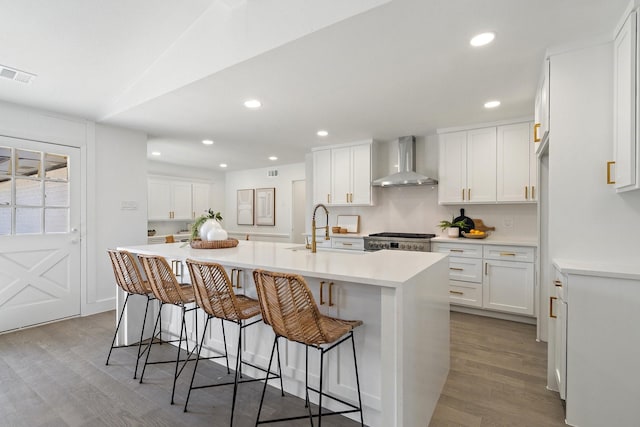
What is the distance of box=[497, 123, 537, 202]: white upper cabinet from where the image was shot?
3.64m

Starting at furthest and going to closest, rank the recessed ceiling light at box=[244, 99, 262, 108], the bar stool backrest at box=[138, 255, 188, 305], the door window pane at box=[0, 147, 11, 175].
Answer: the door window pane at box=[0, 147, 11, 175]
the recessed ceiling light at box=[244, 99, 262, 108]
the bar stool backrest at box=[138, 255, 188, 305]

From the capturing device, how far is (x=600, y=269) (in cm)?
177

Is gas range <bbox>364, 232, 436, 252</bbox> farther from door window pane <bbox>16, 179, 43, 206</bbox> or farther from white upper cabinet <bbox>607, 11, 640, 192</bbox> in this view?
door window pane <bbox>16, 179, 43, 206</bbox>

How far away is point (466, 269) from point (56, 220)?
4.91 metres

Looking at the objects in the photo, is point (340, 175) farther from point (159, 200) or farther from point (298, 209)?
point (159, 200)

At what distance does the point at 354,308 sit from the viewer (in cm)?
188

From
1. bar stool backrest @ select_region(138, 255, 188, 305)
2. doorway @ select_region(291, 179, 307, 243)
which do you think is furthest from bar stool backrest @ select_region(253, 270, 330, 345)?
doorway @ select_region(291, 179, 307, 243)

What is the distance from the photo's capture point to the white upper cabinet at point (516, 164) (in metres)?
3.64

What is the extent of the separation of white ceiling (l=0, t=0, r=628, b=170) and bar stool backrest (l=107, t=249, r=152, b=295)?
60.1 inches

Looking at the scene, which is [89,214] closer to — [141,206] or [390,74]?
[141,206]

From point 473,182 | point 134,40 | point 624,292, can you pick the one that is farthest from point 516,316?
point 134,40

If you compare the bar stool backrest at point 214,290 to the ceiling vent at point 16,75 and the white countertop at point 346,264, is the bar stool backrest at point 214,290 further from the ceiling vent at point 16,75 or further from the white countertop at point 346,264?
the ceiling vent at point 16,75

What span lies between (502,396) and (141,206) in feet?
14.9

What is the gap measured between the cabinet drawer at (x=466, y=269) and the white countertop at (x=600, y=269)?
1.74 m
